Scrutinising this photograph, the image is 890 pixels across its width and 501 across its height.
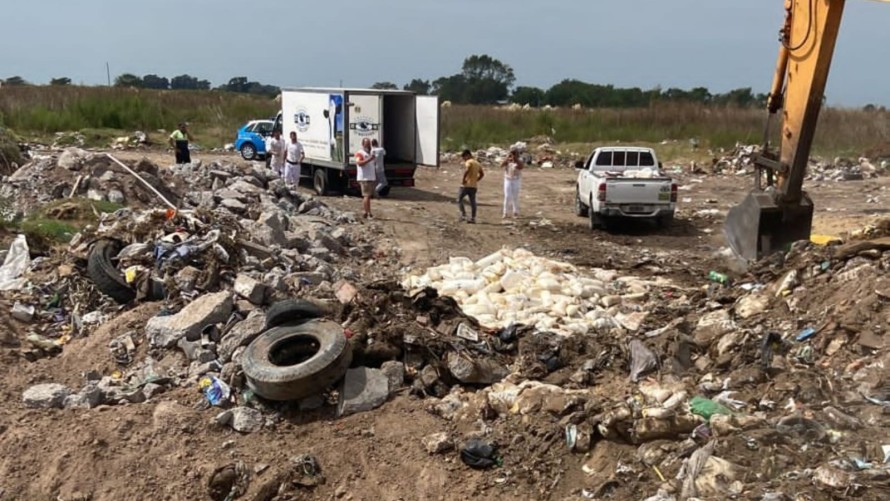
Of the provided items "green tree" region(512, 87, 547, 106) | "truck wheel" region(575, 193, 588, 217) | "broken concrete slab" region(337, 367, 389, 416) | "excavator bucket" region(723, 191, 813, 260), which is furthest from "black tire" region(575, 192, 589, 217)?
"green tree" region(512, 87, 547, 106)

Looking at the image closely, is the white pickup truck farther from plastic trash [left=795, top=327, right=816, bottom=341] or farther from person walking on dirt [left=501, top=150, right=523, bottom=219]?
plastic trash [left=795, top=327, right=816, bottom=341]

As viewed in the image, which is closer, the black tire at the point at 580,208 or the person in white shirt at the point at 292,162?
the black tire at the point at 580,208

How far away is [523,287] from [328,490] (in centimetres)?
500

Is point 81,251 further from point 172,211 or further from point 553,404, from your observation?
point 553,404

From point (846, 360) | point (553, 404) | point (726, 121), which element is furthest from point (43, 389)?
point (726, 121)

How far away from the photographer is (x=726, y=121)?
3719cm

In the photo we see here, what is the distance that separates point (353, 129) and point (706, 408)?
1542 centimetres

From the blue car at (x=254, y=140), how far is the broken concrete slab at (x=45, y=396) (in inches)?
865

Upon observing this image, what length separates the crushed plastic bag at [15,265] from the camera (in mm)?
10539

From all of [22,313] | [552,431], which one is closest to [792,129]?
[552,431]

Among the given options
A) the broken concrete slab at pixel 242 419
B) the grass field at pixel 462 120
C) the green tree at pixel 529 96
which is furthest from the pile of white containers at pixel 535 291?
the green tree at pixel 529 96

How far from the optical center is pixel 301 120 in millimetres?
22266

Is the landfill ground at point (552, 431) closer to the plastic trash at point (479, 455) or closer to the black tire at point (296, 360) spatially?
the plastic trash at point (479, 455)

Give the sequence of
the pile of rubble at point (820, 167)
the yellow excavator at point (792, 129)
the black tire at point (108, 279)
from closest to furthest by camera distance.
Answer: the yellow excavator at point (792, 129), the black tire at point (108, 279), the pile of rubble at point (820, 167)
